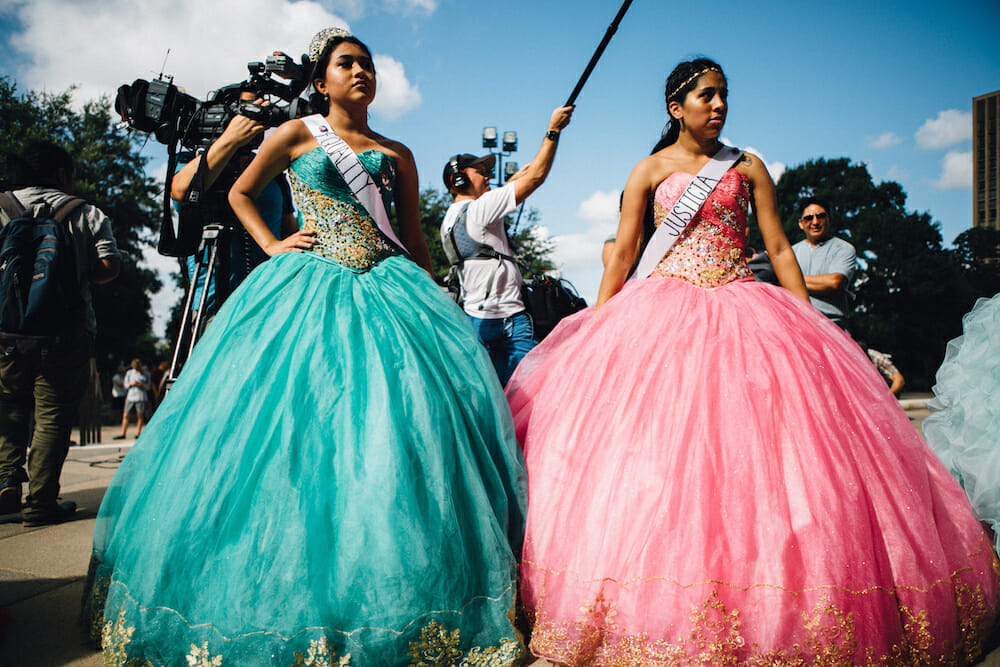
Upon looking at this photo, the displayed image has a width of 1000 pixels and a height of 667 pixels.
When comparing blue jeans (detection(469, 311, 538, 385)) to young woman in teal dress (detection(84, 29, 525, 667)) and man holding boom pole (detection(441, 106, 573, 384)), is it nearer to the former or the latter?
man holding boom pole (detection(441, 106, 573, 384))

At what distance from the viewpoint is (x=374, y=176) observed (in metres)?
2.66

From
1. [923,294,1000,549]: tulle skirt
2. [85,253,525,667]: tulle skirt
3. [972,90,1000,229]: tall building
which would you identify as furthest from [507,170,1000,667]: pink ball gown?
[972,90,1000,229]: tall building

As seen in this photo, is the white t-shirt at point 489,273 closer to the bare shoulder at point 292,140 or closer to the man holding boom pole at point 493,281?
the man holding boom pole at point 493,281

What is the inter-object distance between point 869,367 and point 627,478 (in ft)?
3.85

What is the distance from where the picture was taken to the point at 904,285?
3316 cm

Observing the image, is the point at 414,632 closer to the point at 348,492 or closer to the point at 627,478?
the point at 348,492

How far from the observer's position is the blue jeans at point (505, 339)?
4051mm

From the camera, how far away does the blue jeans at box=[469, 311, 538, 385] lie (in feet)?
13.3

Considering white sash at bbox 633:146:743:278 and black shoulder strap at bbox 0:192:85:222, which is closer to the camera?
white sash at bbox 633:146:743:278

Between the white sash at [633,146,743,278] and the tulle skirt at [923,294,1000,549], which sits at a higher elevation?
the white sash at [633,146,743,278]

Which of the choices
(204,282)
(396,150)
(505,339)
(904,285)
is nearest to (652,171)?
(396,150)

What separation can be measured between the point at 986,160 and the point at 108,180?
65.1 m

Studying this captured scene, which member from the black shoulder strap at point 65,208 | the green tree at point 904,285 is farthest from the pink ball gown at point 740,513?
the green tree at point 904,285

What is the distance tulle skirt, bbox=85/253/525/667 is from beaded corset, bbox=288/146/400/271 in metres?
0.37
